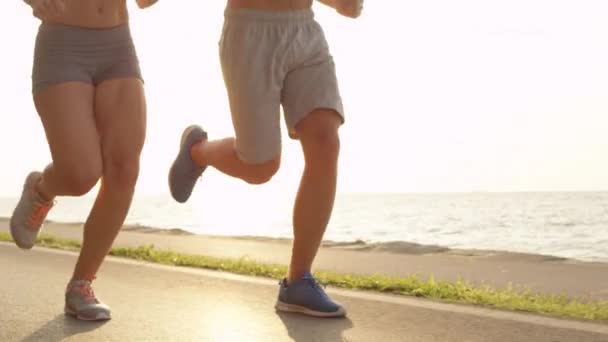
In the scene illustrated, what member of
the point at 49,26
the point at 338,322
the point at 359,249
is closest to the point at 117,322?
the point at 338,322

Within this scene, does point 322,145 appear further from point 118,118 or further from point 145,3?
point 145,3

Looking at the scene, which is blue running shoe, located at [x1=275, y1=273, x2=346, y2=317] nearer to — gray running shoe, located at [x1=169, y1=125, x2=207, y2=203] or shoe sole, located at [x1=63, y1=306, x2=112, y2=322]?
shoe sole, located at [x1=63, y1=306, x2=112, y2=322]

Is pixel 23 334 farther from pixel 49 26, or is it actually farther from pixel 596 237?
pixel 596 237

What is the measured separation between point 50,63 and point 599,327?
2.69 metres

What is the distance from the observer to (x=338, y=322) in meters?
3.73

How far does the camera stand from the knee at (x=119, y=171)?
3.81m

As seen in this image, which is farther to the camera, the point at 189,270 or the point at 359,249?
the point at 359,249

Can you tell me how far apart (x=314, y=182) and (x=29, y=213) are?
1.62 meters

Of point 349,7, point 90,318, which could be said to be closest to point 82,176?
point 90,318

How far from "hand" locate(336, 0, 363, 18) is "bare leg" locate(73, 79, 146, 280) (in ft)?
3.37

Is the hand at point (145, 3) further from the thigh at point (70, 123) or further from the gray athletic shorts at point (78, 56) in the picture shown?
the thigh at point (70, 123)

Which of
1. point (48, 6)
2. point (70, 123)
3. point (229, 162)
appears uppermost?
point (48, 6)

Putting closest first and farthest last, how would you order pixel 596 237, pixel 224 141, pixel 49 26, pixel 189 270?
pixel 49 26 → pixel 224 141 → pixel 189 270 → pixel 596 237

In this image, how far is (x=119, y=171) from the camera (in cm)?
383
